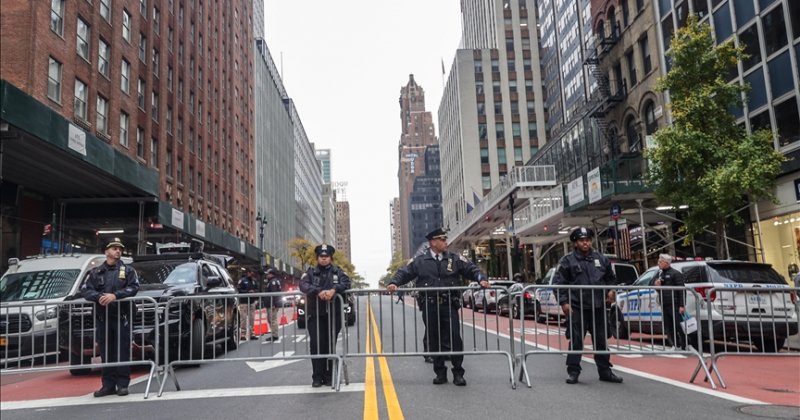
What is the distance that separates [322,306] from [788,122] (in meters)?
18.6

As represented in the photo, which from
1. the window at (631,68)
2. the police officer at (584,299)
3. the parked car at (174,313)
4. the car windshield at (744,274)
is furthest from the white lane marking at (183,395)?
the window at (631,68)

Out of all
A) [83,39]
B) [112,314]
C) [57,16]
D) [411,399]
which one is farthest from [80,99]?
[411,399]

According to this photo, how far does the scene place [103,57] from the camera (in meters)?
29.0

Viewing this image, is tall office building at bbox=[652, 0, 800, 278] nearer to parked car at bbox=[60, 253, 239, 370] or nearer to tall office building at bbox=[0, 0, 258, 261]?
parked car at bbox=[60, 253, 239, 370]

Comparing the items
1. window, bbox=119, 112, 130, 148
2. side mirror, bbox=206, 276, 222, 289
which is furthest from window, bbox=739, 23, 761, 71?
window, bbox=119, 112, 130, 148

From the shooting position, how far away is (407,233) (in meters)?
194

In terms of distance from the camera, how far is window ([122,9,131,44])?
31672mm

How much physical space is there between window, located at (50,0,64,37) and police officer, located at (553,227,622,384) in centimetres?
2321

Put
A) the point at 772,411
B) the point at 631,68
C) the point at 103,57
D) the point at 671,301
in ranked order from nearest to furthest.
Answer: the point at 772,411
the point at 671,301
the point at 103,57
the point at 631,68

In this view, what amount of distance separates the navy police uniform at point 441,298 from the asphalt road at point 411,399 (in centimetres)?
44

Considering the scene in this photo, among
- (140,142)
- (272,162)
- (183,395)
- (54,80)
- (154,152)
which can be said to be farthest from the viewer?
(272,162)

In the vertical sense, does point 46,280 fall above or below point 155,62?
below

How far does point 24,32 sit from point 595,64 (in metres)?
28.2

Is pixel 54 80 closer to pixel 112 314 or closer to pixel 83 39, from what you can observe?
pixel 83 39
